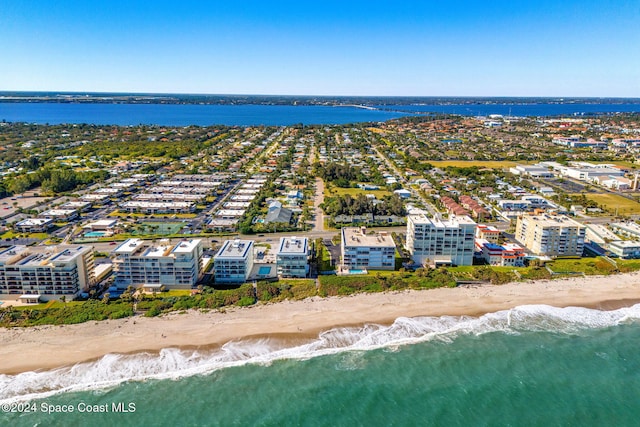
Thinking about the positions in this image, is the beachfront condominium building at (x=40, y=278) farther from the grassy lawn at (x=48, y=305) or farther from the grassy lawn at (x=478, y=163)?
the grassy lawn at (x=478, y=163)

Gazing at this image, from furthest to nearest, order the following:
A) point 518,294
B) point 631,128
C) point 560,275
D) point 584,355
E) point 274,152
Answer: point 631,128
point 274,152
point 560,275
point 518,294
point 584,355

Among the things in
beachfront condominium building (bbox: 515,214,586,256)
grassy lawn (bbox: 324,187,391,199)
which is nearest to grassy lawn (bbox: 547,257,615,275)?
beachfront condominium building (bbox: 515,214,586,256)

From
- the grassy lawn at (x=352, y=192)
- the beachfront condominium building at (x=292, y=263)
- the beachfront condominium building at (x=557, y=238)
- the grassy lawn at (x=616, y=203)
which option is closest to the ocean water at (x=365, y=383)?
the beachfront condominium building at (x=292, y=263)

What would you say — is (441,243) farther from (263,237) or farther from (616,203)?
(616,203)

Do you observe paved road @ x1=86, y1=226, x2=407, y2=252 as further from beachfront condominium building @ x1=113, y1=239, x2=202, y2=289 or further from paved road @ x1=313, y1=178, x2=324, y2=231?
beachfront condominium building @ x1=113, y1=239, x2=202, y2=289

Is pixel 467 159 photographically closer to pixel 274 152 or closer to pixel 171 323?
pixel 274 152

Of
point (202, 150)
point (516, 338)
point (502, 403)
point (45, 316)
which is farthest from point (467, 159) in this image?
point (45, 316)

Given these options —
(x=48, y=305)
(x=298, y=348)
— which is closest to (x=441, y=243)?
(x=298, y=348)
